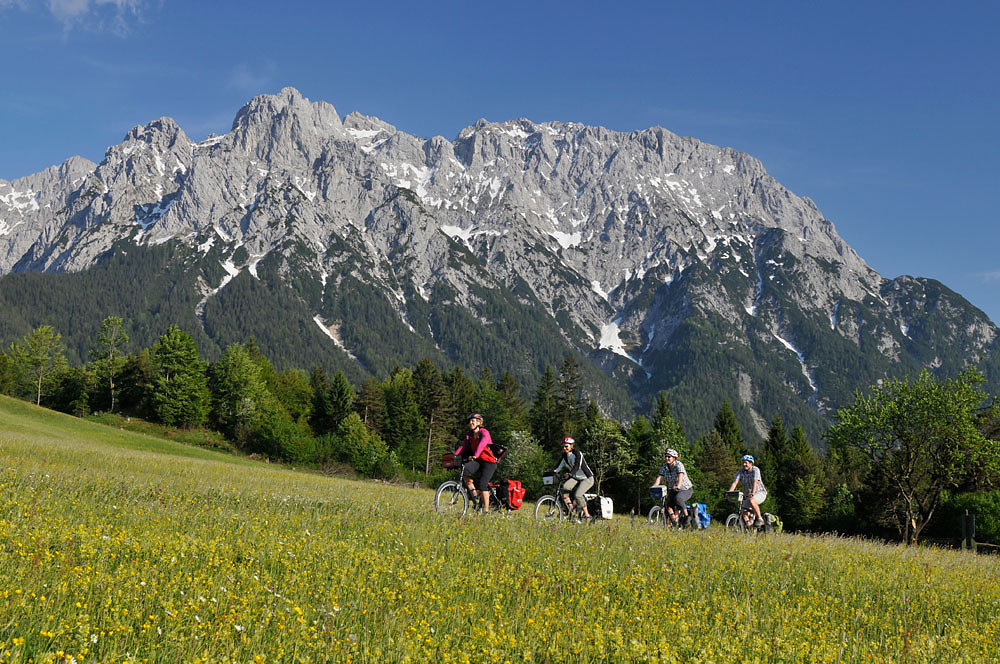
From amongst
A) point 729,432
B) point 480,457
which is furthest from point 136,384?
point 729,432

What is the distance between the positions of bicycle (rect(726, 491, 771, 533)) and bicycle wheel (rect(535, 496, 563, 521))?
5616 millimetres

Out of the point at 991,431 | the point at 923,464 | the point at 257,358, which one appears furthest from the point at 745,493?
the point at 257,358

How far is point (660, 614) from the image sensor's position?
23.6 feet

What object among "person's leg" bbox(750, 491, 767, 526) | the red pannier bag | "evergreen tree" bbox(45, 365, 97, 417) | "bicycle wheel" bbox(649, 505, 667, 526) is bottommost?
"evergreen tree" bbox(45, 365, 97, 417)

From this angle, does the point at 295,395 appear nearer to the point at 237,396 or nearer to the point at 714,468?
the point at 237,396

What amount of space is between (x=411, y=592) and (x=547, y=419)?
80593 mm

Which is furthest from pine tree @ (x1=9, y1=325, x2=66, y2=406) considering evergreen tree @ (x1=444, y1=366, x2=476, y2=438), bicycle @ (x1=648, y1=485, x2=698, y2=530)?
bicycle @ (x1=648, y1=485, x2=698, y2=530)

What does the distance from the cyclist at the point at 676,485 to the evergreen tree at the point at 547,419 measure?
65.5 metres

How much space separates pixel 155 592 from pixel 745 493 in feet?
57.1

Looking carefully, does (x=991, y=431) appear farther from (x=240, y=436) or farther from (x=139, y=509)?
(x=240, y=436)

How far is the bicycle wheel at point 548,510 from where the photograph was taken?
1555 cm

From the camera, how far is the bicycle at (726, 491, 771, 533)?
18719 mm

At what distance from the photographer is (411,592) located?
689 cm

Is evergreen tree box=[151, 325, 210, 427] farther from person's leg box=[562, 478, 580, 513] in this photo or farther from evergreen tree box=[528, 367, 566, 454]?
person's leg box=[562, 478, 580, 513]
